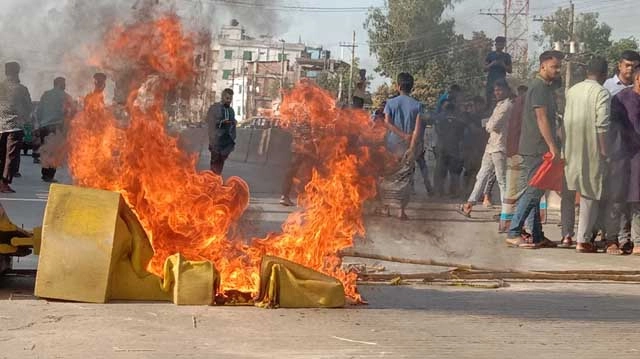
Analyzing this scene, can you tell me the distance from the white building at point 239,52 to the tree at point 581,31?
2.85 metres

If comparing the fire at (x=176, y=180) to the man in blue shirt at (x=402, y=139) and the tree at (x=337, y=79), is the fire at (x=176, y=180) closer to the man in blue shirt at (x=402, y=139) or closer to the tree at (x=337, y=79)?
the tree at (x=337, y=79)

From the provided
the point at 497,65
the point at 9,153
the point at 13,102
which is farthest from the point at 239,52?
the point at 9,153

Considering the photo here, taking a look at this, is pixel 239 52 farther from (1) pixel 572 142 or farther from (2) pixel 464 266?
(1) pixel 572 142

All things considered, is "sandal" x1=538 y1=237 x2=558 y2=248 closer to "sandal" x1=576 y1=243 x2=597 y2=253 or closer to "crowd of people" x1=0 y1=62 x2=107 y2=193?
"sandal" x1=576 y1=243 x2=597 y2=253

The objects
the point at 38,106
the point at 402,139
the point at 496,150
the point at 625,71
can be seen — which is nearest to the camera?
the point at 38,106

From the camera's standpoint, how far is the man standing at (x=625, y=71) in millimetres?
10547

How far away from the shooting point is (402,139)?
10062 millimetres

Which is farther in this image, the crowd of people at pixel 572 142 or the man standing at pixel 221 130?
the crowd of people at pixel 572 142

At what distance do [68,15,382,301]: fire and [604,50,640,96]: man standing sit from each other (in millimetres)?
4467

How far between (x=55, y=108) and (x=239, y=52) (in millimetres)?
1413

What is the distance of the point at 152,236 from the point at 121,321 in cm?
109

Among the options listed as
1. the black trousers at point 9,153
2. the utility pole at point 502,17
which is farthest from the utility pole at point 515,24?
the black trousers at point 9,153

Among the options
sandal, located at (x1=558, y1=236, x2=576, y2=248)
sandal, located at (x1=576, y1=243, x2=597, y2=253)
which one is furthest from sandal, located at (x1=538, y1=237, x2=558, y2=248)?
sandal, located at (x1=576, y1=243, x2=597, y2=253)

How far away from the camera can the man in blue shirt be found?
8482 mm
